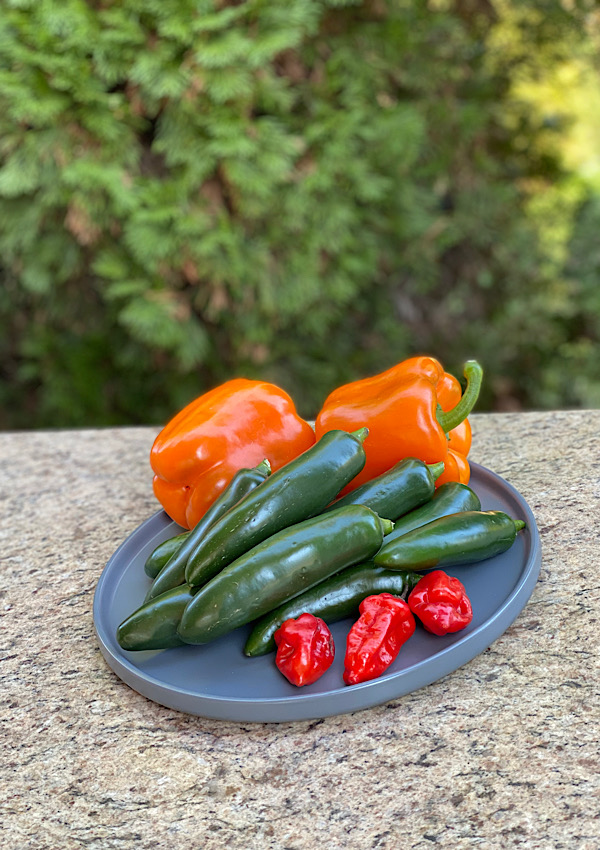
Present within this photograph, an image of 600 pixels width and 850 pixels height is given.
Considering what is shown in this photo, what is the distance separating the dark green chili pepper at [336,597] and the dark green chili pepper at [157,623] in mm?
88

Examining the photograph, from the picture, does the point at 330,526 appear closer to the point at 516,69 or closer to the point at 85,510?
the point at 85,510

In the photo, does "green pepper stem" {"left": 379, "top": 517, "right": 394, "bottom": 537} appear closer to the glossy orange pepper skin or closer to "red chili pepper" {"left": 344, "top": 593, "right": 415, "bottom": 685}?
"red chili pepper" {"left": 344, "top": 593, "right": 415, "bottom": 685}

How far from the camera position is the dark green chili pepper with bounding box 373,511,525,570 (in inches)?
37.7

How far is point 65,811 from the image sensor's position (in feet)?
2.67

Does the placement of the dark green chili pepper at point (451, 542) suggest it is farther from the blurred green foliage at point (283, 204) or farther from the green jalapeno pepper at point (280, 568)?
the blurred green foliage at point (283, 204)

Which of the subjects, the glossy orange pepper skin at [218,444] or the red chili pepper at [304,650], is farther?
the glossy orange pepper skin at [218,444]

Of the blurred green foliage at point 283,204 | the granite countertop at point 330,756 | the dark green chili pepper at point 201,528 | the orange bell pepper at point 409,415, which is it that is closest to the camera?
the granite countertop at point 330,756

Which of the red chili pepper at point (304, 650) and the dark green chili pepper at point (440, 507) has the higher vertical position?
the dark green chili pepper at point (440, 507)

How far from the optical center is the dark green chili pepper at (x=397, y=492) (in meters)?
1.03

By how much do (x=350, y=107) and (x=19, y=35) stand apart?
112 cm

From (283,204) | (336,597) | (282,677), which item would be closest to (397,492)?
(336,597)

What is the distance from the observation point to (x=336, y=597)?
0.95 metres

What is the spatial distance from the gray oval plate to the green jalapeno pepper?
0.16 feet

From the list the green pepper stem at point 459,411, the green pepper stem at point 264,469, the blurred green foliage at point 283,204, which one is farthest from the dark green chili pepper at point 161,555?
the blurred green foliage at point 283,204
